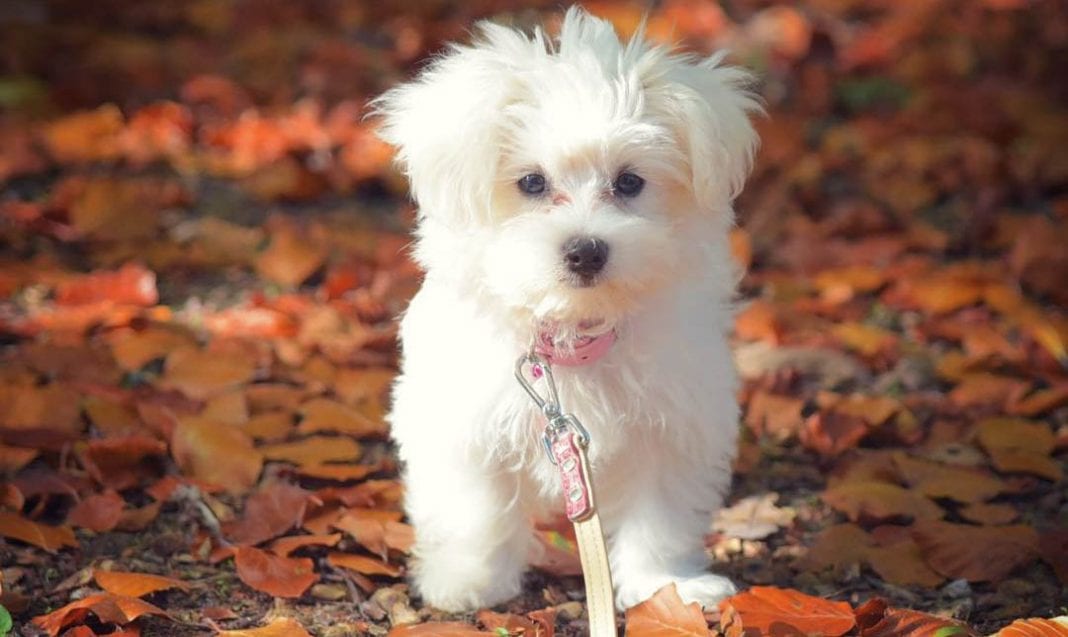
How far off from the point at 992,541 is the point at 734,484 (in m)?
0.71

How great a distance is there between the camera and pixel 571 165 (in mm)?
2643

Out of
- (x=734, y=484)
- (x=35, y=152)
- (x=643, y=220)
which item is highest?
(x=643, y=220)

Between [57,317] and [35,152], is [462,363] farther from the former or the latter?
[35,152]

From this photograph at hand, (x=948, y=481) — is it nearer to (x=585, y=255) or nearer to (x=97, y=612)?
(x=585, y=255)

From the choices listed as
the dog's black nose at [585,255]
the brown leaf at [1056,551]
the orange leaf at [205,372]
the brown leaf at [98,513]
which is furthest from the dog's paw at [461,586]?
the brown leaf at [1056,551]

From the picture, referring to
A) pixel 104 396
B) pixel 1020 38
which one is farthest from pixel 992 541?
pixel 1020 38

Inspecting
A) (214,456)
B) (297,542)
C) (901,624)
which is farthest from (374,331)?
(901,624)

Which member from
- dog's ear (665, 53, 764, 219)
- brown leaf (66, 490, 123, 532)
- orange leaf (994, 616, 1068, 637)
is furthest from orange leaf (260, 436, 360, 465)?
orange leaf (994, 616, 1068, 637)

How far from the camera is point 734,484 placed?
3.68 meters

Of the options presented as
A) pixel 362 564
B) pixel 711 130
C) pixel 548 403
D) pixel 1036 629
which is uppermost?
pixel 711 130

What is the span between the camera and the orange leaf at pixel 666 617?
8.82 ft

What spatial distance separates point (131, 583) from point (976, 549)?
1.91 m

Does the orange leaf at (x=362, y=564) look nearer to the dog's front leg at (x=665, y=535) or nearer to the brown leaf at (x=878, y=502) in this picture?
the dog's front leg at (x=665, y=535)

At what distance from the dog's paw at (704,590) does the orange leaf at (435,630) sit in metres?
0.48
